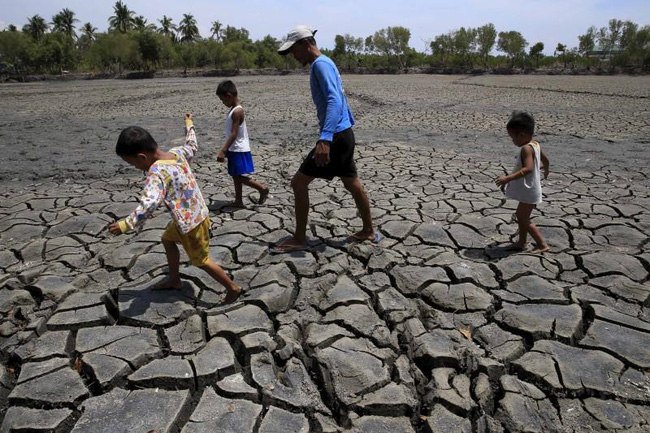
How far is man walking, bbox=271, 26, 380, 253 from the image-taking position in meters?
3.04

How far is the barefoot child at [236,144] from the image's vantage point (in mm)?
4180

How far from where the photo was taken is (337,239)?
3.85 metres

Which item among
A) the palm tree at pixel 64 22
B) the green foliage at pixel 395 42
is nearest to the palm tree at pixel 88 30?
Result: the palm tree at pixel 64 22

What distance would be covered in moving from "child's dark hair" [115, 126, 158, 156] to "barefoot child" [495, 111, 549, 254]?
2.29 m

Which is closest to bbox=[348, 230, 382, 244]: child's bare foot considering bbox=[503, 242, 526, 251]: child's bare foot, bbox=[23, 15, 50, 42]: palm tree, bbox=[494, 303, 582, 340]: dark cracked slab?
bbox=[503, 242, 526, 251]: child's bare foot

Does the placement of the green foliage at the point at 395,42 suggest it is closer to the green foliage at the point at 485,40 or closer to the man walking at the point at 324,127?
the green foliage at the point at 485,40

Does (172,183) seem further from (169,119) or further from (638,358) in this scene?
(169,119)

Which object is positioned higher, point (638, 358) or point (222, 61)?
point (222, 61)

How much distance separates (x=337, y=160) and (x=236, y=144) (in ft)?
5.09

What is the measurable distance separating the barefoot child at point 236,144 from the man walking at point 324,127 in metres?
1.11

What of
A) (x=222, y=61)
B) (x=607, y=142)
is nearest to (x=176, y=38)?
(x=222, y=61)

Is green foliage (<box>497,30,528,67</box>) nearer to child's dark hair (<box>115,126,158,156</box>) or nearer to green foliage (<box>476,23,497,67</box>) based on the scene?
green foliage (<box>476,23,497,67</box>)

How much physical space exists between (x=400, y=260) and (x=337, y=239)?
2.06ft

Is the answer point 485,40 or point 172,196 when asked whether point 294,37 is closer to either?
point 172,196
